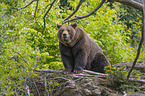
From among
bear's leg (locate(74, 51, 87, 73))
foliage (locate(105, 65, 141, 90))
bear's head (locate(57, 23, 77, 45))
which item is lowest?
foliage (locate(105, 65, 141, 90))

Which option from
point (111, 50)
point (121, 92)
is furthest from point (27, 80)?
point (111, 50)

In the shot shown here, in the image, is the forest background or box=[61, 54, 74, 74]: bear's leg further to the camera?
the forest background

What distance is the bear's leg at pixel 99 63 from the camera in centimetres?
560

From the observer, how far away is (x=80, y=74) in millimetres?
4707

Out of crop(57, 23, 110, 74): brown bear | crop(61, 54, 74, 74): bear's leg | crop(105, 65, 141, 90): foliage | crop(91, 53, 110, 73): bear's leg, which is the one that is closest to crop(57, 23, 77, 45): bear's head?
crop(57, 23, 110, 74): brown bear

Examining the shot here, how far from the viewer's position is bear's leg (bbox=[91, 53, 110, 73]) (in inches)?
220

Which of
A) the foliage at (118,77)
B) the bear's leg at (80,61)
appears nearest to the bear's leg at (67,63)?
the bear's leg at (80,61)

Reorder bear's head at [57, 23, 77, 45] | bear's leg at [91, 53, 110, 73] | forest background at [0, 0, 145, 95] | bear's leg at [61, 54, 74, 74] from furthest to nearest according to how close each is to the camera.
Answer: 1. forest background at [0, 0, 145, 95]
2. bear's leg at [91, 53, 110, 73]
3. bear's leg at [61, 54, 74, 74]
4. bear's head at [57, 23, 77, 45]

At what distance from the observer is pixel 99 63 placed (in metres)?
5.61

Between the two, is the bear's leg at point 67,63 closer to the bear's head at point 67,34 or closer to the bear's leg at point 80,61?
the bear's leg at point 80,61

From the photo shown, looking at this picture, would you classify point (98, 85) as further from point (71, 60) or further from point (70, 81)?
point (71, 60)

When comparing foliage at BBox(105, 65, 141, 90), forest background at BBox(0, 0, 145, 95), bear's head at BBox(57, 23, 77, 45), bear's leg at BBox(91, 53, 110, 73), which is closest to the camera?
foliage at BBox(105, 65, 141, 90)

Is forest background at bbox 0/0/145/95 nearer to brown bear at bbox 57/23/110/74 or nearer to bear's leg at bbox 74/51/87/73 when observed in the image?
brown bear at bbox 57/23/110/74

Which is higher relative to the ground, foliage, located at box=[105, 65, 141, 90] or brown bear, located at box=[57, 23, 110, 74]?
brown bear, located at box=[57, 23, 110, 74]
